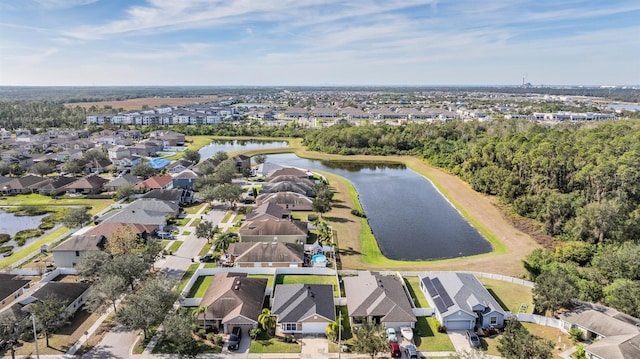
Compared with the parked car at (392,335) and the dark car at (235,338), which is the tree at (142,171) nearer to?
the dark car at (235,338)

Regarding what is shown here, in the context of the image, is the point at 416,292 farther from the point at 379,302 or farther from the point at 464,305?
the point at 379,302

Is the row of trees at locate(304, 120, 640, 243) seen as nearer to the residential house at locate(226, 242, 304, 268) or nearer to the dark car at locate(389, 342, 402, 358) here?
the dark car at locate(389, 342, 402, 358)

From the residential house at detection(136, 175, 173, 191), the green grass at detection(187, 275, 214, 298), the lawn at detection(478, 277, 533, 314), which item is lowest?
the lawn at detection(478, 277, 533, 314)

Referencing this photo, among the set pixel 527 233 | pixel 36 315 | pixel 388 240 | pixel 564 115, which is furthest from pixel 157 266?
pixel 564 115

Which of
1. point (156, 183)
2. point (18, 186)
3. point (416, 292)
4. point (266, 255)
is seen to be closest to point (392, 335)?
point (416, 292)

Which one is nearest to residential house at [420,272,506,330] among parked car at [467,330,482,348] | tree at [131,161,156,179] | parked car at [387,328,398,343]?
parked car at [467,330,482,348]

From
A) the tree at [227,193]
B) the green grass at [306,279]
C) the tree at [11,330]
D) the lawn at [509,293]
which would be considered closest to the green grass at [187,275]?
the green grass at [306,279]
